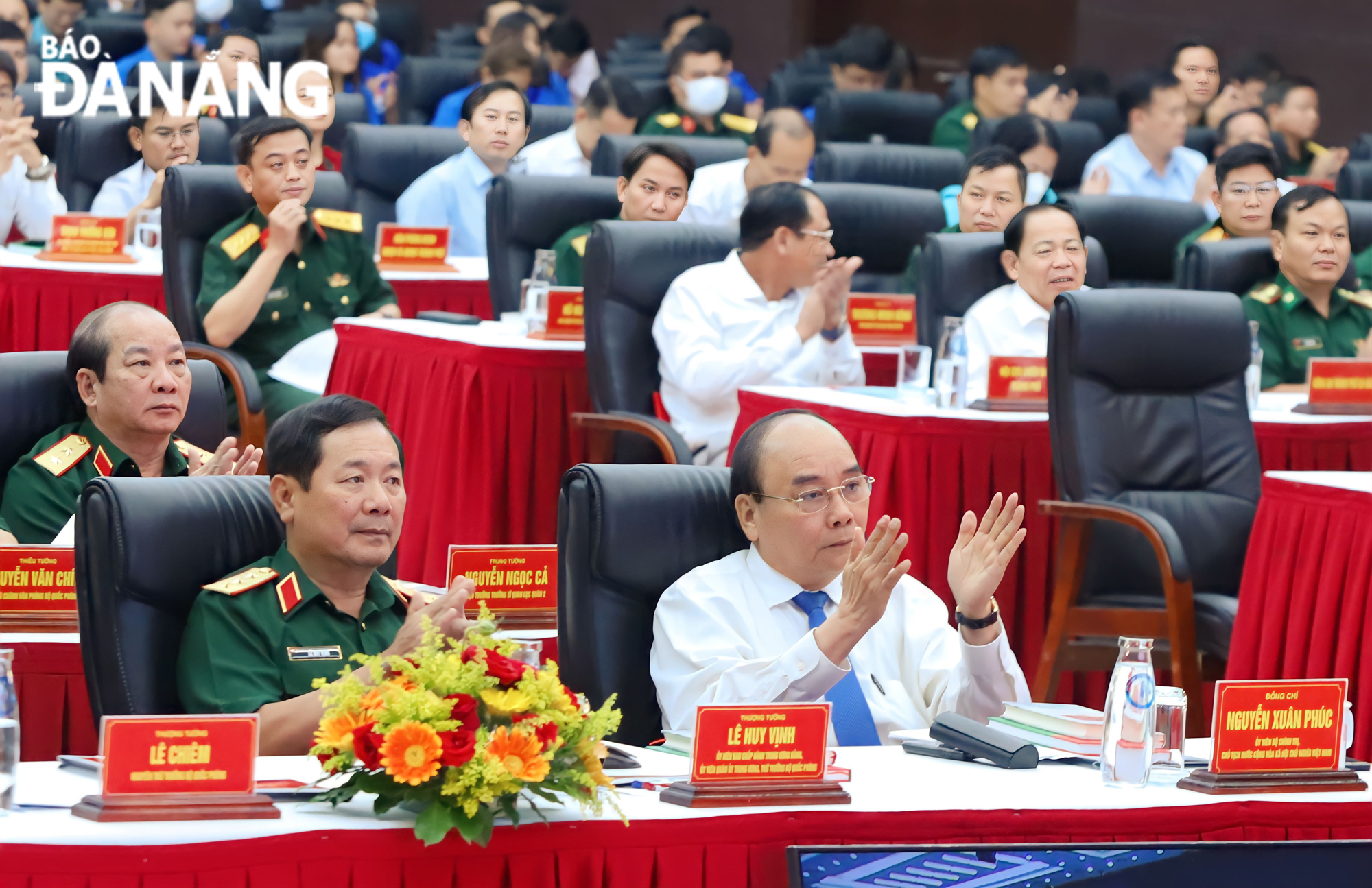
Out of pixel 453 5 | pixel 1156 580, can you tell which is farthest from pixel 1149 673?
pixel 453 5

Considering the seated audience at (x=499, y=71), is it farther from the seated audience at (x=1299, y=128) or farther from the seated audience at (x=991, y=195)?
the seated audience at (x=991, y=195)

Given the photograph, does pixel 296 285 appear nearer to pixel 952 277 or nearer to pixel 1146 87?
pixel 952 277

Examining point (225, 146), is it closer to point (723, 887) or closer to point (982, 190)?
point (982, 190)

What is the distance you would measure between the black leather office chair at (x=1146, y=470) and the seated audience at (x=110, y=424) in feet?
5.41

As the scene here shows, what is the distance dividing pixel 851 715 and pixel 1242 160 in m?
4.14

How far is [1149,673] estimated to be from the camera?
2287mm

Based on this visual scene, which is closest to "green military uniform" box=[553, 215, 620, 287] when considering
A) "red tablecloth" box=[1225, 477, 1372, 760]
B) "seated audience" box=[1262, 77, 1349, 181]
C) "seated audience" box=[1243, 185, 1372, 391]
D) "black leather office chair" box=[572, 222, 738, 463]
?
"black leather office chair" box=[572, 222, 738, 463]

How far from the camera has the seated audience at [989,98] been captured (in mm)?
9773

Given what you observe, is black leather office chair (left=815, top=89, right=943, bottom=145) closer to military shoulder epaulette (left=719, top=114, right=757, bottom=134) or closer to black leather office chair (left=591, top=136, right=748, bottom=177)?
military shoulder epaulette (left=719, top=114, right=757, bottom=134)

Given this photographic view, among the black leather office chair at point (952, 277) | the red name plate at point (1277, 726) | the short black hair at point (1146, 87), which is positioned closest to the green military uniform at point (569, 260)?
the black leather office chair at point (952, 277)

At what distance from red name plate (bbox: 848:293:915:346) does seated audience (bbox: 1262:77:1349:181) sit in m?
4.62

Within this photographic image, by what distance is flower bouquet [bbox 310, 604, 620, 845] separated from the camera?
1.88m

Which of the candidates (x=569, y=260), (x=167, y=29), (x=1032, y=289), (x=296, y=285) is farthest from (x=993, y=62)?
(x=296, y=285)

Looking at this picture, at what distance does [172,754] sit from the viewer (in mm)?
1914
